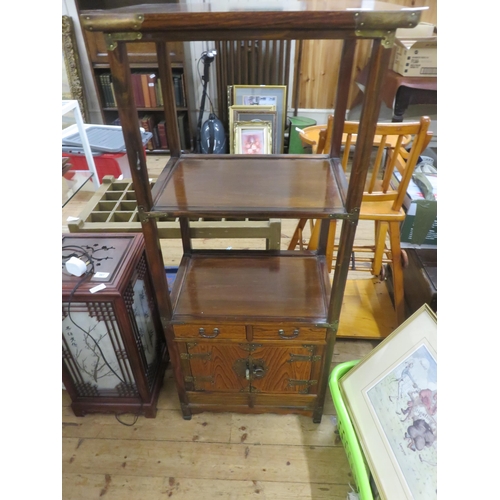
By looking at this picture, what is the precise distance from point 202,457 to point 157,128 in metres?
3.08

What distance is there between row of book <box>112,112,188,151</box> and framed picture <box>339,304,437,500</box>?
2956mm

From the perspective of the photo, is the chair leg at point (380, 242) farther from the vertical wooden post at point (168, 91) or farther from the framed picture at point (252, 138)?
the framed picture at point (252, 138)

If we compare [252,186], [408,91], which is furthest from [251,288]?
[408,91]

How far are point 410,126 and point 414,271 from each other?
2.21ft

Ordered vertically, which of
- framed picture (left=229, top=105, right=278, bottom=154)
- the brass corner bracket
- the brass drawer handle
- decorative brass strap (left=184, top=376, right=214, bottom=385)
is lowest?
decorative brass strap (left=184, top=376, right=214, bottom=385)

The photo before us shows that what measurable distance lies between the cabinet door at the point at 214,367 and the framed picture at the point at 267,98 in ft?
7.96

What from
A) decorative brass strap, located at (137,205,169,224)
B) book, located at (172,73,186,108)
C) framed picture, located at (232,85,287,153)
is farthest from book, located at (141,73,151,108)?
decorative brass strap, located at (137,205,169,224)

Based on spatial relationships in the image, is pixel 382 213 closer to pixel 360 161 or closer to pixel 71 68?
pixel 360 161

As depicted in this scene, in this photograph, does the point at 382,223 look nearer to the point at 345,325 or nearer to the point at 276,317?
the point at 345,325

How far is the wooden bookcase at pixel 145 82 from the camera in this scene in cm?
318

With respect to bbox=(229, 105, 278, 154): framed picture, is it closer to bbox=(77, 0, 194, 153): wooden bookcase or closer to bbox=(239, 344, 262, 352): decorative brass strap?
bbox=(77, 0, 194, 153): wooden bookcase

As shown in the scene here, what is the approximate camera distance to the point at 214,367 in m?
1.35

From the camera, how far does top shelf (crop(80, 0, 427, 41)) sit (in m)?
0.70

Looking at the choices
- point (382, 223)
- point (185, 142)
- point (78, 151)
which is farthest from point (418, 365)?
point (185, 142)
